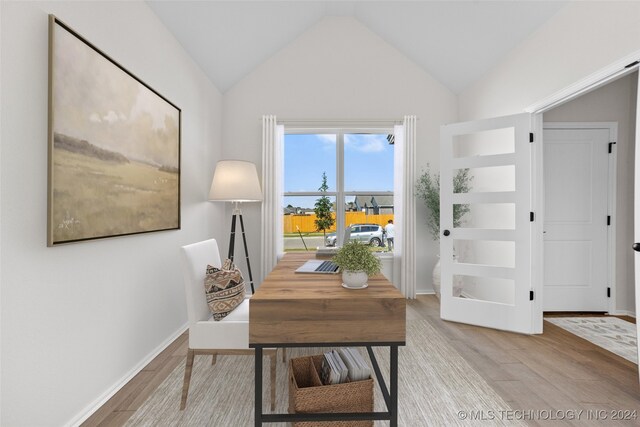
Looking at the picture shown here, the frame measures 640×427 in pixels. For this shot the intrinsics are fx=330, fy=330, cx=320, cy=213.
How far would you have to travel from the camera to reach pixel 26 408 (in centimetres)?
144

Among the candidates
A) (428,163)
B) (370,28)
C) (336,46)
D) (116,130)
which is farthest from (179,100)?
(428,163)

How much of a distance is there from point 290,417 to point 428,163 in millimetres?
3515

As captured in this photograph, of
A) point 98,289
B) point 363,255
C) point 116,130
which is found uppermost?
point 116,130

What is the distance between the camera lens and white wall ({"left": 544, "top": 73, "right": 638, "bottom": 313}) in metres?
3.51

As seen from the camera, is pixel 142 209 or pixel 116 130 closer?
pixel 116 130

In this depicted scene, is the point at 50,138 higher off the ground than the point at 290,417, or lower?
higher

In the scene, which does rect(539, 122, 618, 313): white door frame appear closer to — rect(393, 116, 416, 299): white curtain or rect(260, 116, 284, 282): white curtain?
rect(393, 116, 416, 299): white curtain

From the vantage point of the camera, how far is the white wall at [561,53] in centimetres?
209

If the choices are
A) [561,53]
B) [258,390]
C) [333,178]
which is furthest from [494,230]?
[258,390]

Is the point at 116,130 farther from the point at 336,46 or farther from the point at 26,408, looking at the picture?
the point at 336,46

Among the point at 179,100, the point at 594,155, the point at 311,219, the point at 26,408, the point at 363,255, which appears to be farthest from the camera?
the point at 311,219

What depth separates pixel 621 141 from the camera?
3539 mm

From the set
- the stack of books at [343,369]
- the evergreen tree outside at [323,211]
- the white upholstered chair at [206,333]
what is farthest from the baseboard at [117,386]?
the evergreen tree outside at [323,211]

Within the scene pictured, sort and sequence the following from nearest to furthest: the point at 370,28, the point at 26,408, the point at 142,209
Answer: the point at 26,408, the point at 142,209, the point at 370,28
